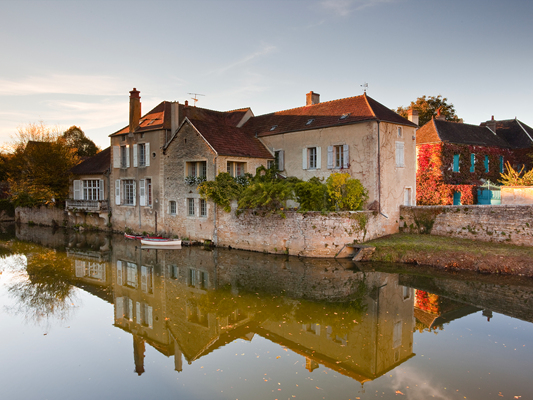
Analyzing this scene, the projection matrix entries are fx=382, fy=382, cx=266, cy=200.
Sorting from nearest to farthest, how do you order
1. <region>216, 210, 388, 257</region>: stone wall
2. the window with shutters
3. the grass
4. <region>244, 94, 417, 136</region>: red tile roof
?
the grass, <region>216, 210, 388, 257</region>: stone wall, <region>244, 94, 417, 136</region>: red tile roof, the window with shutters

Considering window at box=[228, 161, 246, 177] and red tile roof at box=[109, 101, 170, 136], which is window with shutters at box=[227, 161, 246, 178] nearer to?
window at box=[228, 161, 246, 177]

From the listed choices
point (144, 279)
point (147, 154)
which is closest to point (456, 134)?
point (147, 154)

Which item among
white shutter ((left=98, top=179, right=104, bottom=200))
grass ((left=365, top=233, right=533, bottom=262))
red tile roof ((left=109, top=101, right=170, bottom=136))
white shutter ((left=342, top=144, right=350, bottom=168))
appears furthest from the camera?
white shutter ((left=98, top=179, right=104, bottom=200))

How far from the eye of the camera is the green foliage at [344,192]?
1755 centimetres

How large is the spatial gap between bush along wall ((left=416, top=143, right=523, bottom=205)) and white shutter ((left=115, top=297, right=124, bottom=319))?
19.7 meters

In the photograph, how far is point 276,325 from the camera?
31.8ft

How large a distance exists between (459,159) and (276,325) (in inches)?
819

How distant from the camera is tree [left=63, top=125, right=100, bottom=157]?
162 ft

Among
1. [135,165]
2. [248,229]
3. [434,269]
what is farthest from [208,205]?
[434,269]

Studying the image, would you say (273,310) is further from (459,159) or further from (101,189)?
(101,189)

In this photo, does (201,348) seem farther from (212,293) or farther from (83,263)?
(83,263)

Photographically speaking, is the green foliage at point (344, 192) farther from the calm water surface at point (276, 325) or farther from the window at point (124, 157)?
the window at point (124, 157)

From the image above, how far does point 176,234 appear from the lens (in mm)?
22312

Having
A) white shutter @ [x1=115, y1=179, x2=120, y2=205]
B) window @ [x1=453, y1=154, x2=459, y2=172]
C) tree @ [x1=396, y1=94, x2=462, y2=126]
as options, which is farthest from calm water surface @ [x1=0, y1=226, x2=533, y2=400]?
tree @ [x1=396, y1=94, x2=462, y2=126]
